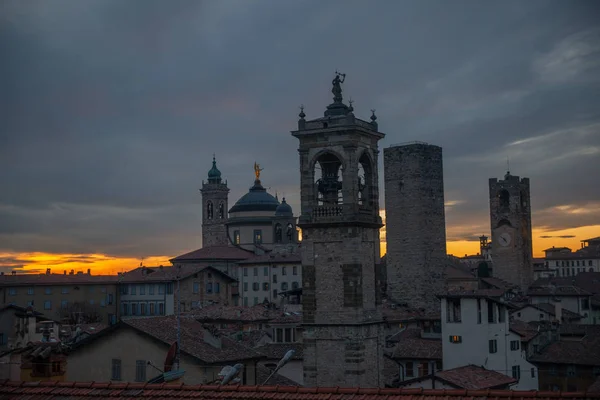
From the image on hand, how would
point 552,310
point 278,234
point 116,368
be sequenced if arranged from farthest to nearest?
point 278,234 < point 552,310 < point 116,368

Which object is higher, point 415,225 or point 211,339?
point 415,225

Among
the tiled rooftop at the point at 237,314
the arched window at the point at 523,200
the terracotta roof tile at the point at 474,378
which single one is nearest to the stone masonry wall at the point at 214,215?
the arched window at the point at 523,200

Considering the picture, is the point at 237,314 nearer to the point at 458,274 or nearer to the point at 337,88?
the point at 337,88

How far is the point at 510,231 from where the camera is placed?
115m

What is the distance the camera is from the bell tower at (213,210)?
146500mm

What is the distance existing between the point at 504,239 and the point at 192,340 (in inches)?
3226

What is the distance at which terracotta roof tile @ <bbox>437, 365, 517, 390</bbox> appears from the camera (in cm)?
3750

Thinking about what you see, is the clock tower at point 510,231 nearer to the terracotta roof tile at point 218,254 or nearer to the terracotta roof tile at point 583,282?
the terracotta roof tile at point 583,282

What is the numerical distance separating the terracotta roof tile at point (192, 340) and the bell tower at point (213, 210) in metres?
105

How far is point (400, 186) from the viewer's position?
317ft

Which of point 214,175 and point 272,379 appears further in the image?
point 214,175

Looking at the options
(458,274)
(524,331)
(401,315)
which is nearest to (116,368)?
(524,331)

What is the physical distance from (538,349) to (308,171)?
22.6m

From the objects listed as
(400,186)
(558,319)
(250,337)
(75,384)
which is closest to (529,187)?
(400,186)
